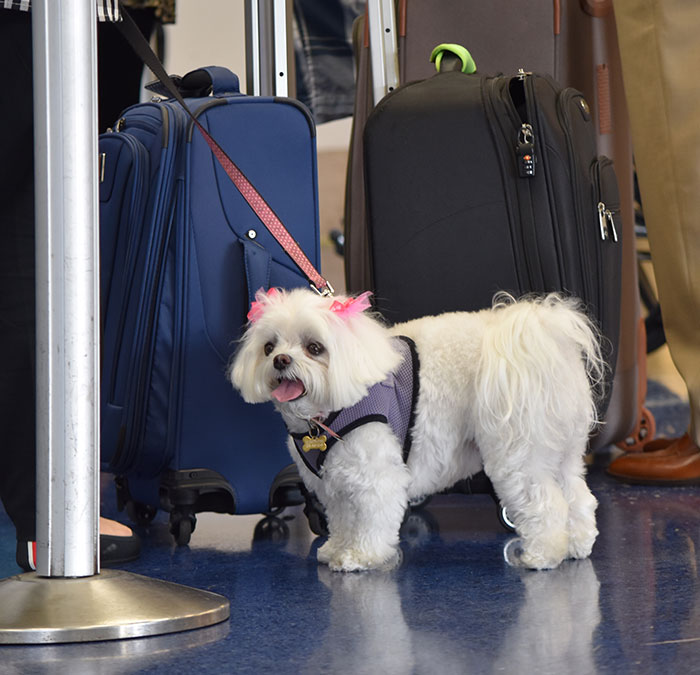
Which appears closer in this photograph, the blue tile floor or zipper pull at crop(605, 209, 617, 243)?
the blue tile floor

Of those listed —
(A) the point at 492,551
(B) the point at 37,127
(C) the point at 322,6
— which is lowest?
(A) the point at 492,551

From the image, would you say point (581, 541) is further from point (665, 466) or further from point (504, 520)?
point (665, 466)

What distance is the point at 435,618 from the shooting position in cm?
109

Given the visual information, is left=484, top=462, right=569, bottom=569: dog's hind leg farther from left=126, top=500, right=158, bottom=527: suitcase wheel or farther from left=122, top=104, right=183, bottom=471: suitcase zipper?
left=126, top=500, right=158, bottom=527: suitcase wheel

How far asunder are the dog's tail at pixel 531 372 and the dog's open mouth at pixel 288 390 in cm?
24

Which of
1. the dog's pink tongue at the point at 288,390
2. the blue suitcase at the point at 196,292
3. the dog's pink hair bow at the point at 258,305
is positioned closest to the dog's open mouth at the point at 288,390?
the dog's pink tongue at the point at 288,390

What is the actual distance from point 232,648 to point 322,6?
91.1 inches

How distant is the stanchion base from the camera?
3.17 feet

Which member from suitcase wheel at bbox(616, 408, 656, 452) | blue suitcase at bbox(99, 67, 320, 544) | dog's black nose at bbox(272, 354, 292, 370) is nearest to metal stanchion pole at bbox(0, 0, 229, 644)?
dog's black nose at bbox(272, 354, 292, 370)

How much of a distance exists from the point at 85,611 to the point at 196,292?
0.61 m

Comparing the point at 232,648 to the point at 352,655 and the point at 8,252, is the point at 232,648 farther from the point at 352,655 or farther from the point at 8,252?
the point at 8,252

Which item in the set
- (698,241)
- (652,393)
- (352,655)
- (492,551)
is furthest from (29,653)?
(652,393)

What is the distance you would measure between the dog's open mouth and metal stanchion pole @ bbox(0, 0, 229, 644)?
0.36 meters

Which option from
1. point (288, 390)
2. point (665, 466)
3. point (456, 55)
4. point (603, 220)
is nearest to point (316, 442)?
point (288, 390)
